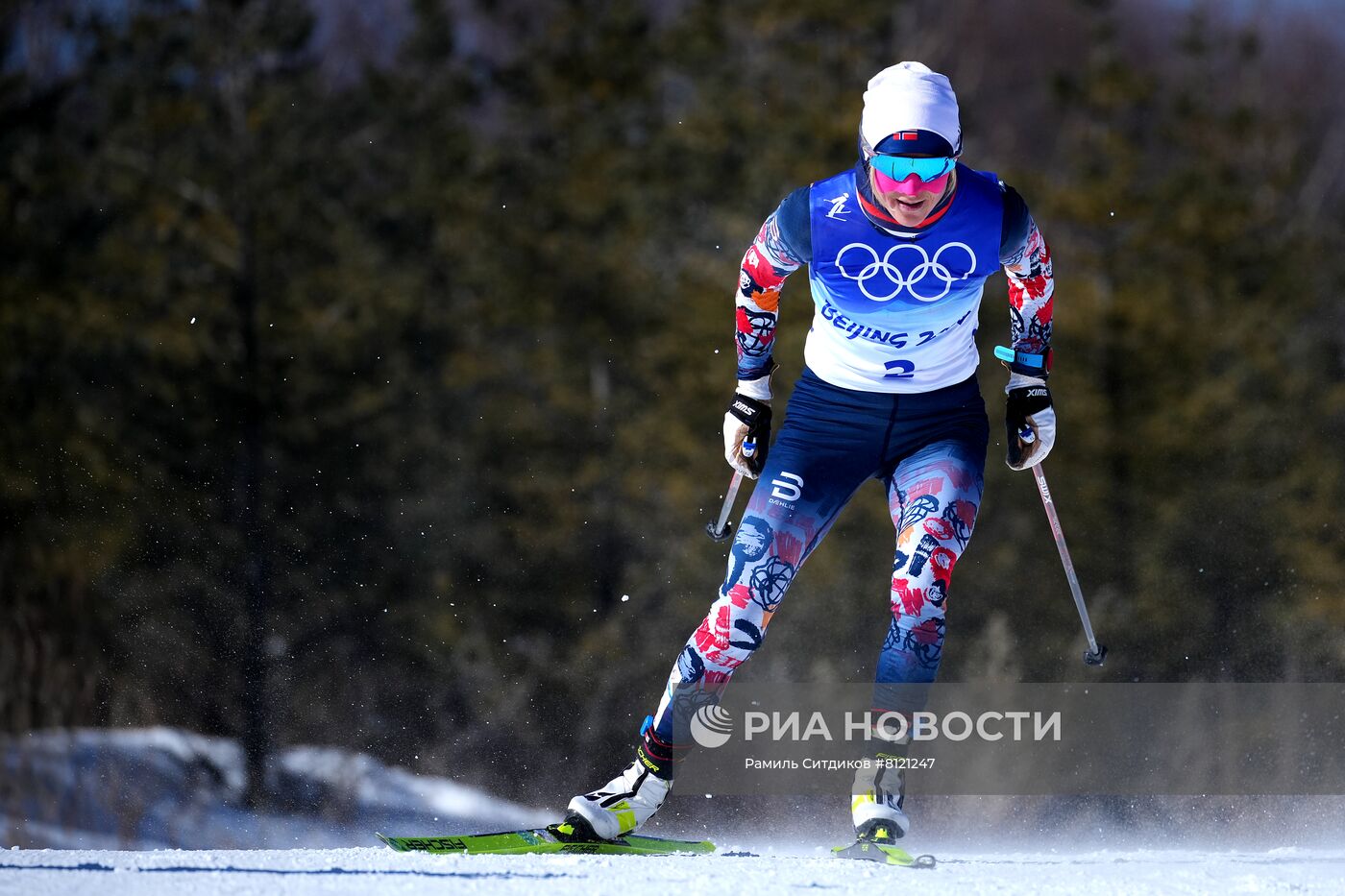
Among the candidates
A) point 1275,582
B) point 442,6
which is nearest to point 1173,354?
point 1275,582

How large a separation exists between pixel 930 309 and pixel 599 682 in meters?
11.9

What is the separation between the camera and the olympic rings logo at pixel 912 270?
3496 mm

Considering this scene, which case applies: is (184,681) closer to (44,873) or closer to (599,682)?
(599,682)

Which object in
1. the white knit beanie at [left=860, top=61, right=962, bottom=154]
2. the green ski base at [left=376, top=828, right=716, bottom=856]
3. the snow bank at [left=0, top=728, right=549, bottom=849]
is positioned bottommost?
the snow bank at [left=0, top=728, right=549, bottom=849]

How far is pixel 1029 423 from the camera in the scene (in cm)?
372

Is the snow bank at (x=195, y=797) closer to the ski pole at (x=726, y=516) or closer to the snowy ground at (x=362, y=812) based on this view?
the snowy ground at (x=362, y=812)

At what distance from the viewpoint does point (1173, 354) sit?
48.5 ft

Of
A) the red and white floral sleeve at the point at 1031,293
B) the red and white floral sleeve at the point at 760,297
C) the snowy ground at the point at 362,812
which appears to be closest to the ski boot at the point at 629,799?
the red and white floral sleeve at the point at 760,297

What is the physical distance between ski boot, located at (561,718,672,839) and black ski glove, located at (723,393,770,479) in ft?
2.28

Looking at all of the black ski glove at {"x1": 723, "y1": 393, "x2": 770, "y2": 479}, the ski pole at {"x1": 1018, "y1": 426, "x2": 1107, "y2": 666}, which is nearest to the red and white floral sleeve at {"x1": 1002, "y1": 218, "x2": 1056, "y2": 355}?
the ski pole at {"x1": 1018, "y1": 426, "x2": 1107, "y2": 666}

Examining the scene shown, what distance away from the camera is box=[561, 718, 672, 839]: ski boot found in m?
3.63

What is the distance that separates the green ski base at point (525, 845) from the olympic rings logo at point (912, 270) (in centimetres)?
150

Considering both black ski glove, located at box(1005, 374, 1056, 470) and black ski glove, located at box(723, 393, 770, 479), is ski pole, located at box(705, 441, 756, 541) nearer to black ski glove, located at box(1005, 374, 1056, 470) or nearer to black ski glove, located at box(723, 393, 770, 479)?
black ski glove, located at box(723, 393, 770, 479)

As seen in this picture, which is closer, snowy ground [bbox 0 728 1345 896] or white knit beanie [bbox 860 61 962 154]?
white knit beanie [bbox 860 61 962 154]
